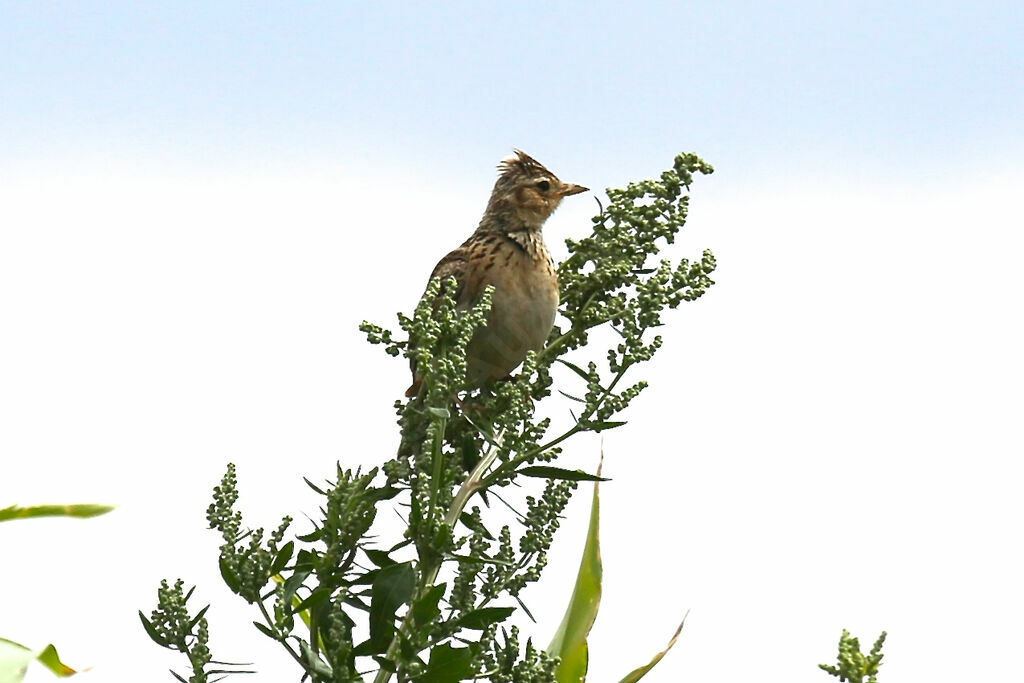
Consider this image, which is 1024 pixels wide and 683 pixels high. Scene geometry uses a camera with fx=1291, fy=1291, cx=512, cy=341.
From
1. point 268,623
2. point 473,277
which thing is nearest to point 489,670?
point 268,623

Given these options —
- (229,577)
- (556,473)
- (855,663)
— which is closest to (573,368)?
(556,473)

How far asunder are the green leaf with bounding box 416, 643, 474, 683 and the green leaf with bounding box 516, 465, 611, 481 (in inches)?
25.6

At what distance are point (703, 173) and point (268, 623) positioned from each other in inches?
80.8

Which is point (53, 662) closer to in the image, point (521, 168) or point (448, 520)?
point (448, 520)

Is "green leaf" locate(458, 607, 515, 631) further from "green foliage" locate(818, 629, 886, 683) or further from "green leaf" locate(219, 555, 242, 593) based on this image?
"green foliage" locate(818, 629, 886, 683)

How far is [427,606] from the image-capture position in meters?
2.92

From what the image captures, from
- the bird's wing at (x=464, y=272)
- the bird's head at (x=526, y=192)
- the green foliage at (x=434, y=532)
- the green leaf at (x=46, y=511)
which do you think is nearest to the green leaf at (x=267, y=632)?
the green foliage at (x=434, y=532)

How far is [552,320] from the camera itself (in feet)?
16.5

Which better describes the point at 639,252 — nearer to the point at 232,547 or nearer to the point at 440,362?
the point at 440,362

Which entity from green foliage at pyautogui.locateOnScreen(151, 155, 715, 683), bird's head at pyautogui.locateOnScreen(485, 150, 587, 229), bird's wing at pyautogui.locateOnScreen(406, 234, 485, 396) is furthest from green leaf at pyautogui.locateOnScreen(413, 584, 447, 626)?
bird's head at pyautogui.locateOnScreen(485, 150, 587, 229)

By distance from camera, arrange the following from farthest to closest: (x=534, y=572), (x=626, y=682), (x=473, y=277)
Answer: (x=473, y=277) → (x=626, y=682) → (x=534, y=572)

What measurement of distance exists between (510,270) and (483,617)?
269 cm

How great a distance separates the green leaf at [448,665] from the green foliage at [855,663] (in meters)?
1.22

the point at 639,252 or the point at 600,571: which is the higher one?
the point at 639,252
